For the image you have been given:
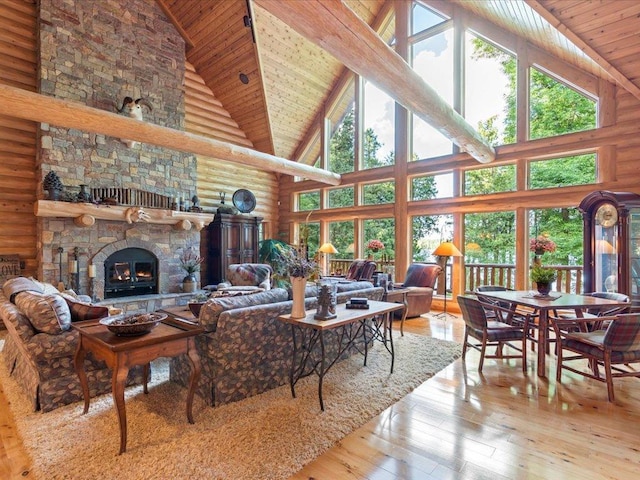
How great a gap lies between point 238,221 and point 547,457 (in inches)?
278

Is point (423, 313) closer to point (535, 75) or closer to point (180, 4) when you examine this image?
point (535, 75)

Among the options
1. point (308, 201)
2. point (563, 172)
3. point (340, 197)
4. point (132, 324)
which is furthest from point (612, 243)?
point (308, 201)

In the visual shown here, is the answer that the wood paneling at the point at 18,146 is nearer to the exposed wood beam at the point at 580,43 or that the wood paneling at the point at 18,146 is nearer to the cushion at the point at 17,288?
the cushion at the point at 17,288

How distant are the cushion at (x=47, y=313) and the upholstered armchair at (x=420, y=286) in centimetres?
494

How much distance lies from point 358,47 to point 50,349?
11.2 feet

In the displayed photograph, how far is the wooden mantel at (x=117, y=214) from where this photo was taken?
5.22 metres

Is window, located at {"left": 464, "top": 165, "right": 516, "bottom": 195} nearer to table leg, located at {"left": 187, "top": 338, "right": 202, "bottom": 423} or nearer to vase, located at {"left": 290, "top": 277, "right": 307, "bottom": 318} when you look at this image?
vase, located at {"left": 290, "top": 277, "right": 307, "bottom": 318}

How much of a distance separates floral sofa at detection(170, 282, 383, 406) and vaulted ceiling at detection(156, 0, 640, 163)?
4090 mm

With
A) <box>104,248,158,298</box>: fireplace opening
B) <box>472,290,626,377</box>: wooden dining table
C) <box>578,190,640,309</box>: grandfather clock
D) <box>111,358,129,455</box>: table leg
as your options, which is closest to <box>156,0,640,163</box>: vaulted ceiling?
<box>578,190,640,309</box>: grandfather clock

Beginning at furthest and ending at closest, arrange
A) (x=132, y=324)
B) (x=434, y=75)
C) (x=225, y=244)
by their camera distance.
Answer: (x=225, y=244) → (x=434, y=75) → (x=132, y=324)

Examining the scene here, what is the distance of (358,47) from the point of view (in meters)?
2.64

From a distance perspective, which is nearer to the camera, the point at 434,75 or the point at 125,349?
the point at 125,349

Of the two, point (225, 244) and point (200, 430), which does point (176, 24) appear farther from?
point (200, 430)

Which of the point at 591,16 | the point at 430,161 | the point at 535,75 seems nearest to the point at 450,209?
the point at 430,161
